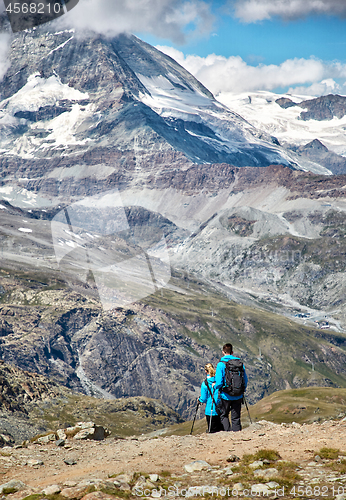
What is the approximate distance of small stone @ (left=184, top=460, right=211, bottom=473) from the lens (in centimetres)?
1576

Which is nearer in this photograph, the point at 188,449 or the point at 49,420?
the point at 188,449

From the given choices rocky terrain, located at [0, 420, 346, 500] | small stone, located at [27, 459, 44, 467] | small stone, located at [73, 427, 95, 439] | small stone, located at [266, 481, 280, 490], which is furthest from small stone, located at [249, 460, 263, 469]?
small stone, located at [73, 427, 95, 439]

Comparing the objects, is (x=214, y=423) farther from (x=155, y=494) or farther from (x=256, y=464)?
(x=155, y=494)

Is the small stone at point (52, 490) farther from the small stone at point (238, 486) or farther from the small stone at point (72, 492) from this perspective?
the small stone at point (238, 486)

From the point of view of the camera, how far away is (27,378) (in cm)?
11644

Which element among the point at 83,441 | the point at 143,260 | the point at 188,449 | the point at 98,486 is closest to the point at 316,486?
the point at 98,486

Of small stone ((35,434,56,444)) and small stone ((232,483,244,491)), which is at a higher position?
small stone ((232,483,244,491))

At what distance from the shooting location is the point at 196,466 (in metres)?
15.9

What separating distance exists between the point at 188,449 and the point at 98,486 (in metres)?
6.87

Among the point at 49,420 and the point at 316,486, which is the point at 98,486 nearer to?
the point at 316,486

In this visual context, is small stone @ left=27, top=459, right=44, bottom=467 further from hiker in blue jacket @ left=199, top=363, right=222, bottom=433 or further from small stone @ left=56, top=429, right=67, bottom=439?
hiker in blue jacket @ left=199, top=363, right=222, bottom=433

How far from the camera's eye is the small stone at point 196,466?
1576 centimetres

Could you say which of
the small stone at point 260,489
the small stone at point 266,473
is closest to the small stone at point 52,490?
the small stone at point 260,489

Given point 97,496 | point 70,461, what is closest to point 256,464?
point 97,496
